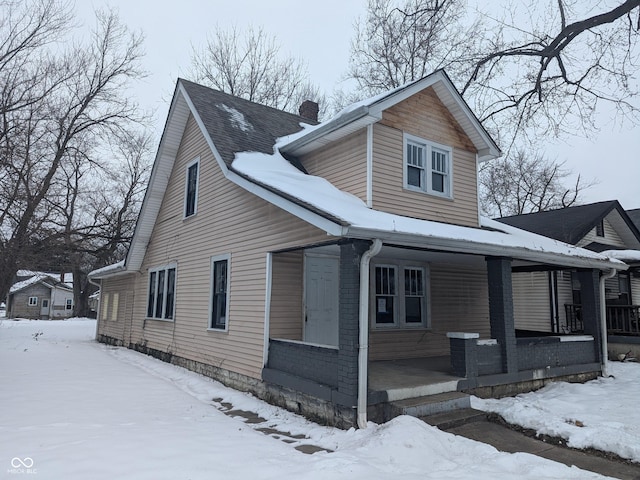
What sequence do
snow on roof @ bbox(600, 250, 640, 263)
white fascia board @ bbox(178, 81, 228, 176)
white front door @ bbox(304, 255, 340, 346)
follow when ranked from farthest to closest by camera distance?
snow on roof @ bbox(600, 250, 640, 263)
white fascia board @ bbox(178, 81, 228, 176)
white front door @ bbox(304, 255, 340, 346)

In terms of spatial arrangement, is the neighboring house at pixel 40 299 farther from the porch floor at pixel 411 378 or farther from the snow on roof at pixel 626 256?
the snow on roof at pixel 626 256

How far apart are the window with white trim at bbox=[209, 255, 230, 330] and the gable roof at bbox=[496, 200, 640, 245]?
1208cm

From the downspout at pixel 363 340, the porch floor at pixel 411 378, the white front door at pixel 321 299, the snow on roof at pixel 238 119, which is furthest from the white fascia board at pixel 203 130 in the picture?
the porch floor at pixel 411 378

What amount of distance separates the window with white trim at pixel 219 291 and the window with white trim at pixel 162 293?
2673 millimetres

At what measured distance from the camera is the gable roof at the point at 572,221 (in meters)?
15.7

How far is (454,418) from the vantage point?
6082 millimetres

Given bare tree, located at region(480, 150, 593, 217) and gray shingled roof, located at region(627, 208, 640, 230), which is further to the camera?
bare tree, located at region(480, 150, 593, 217)

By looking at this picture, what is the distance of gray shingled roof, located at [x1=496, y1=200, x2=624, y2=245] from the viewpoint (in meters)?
15.6

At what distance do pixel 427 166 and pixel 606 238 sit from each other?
1272 cm

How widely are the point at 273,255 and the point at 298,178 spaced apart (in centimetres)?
164

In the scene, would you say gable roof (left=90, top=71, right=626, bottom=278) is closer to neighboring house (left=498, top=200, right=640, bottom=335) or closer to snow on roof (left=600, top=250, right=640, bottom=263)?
snow on roof (left=600, top=250, right=640, bottom=263)

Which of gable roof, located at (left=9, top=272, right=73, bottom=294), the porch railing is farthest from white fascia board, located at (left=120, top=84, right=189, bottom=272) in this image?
gable roof, located at (left=9, top=272, right=73, bottom=294)

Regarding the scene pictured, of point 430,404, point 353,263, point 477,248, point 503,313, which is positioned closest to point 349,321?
point 353,263

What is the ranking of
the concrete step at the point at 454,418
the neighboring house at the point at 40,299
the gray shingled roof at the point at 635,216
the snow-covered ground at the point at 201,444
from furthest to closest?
the neighboring house at the point at 40,299, the gray shingled roof at the point at 635,216, the concrete step at the point at 454,418, the snow-covered ground at the point at 201,444
